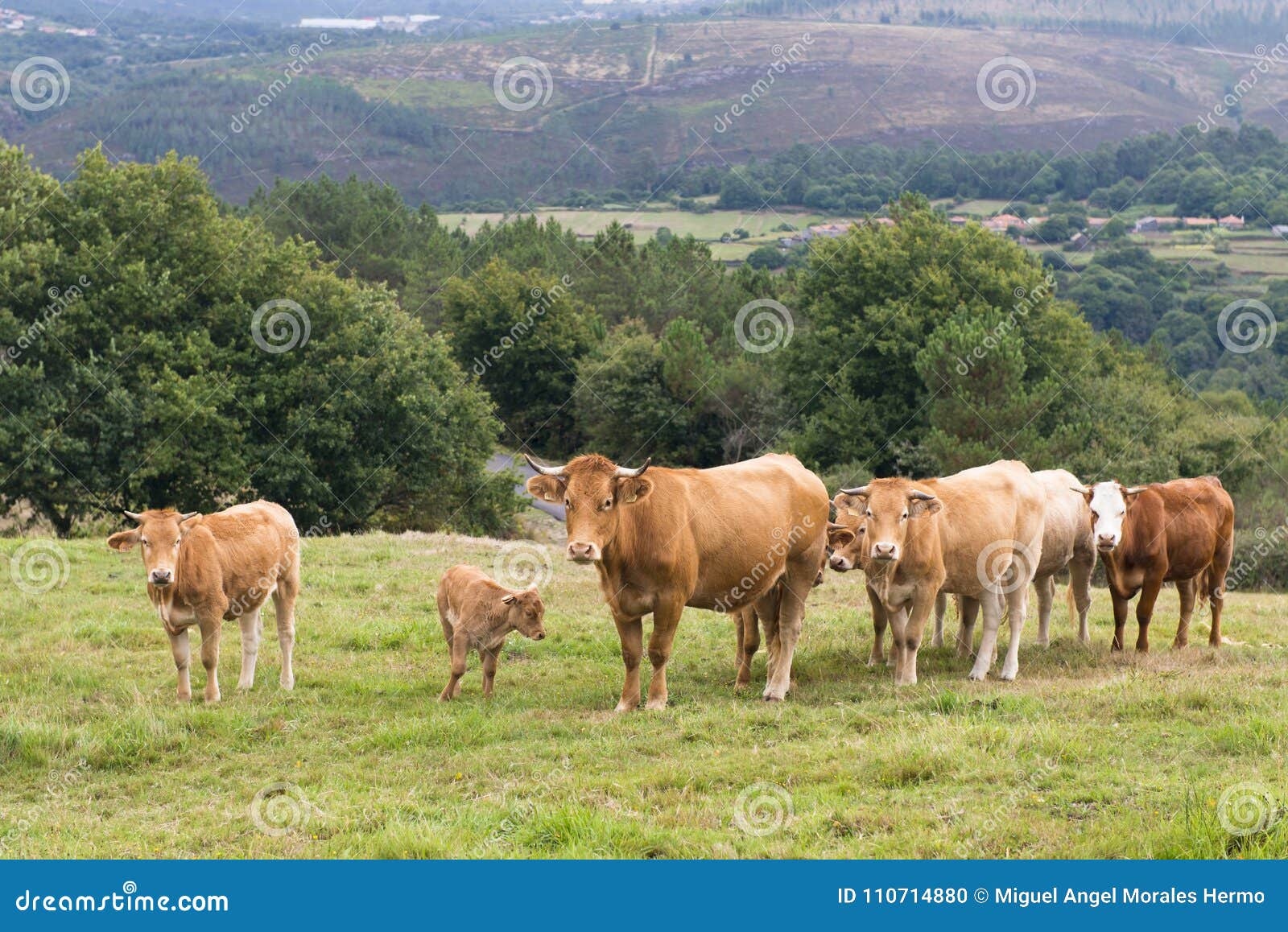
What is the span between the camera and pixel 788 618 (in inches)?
559

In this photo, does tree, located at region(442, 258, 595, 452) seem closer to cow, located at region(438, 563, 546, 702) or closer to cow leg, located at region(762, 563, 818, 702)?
cow leg, located at region(762, 563, 818, 702)

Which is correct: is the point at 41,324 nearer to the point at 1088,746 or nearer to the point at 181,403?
the point at 181,403

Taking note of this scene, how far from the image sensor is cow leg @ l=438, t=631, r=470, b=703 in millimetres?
13422

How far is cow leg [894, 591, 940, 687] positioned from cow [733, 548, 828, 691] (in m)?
1.35

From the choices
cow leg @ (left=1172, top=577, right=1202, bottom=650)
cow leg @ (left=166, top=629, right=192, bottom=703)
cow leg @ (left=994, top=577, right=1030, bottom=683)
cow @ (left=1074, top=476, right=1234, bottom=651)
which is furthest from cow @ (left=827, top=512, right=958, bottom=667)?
cow leg @ (left=166, top=629, right=192, bottom=703)

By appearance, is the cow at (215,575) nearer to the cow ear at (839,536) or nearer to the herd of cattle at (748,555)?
the herd of cattle at (748,555)

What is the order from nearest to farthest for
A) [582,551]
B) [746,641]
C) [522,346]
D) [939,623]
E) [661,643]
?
[582,551] → [661,643] → [746,641] → [939,623] → [522,346]

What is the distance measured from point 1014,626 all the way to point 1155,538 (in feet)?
8.60

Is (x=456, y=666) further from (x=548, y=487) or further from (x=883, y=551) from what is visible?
(x=883, y=551)

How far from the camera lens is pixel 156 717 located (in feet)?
40.7

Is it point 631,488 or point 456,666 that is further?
point 456,666

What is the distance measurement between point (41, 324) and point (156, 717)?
27236mm

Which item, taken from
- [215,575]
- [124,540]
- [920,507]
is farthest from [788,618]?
[124,540]

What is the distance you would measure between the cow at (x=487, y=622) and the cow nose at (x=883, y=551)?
352 centimetres
